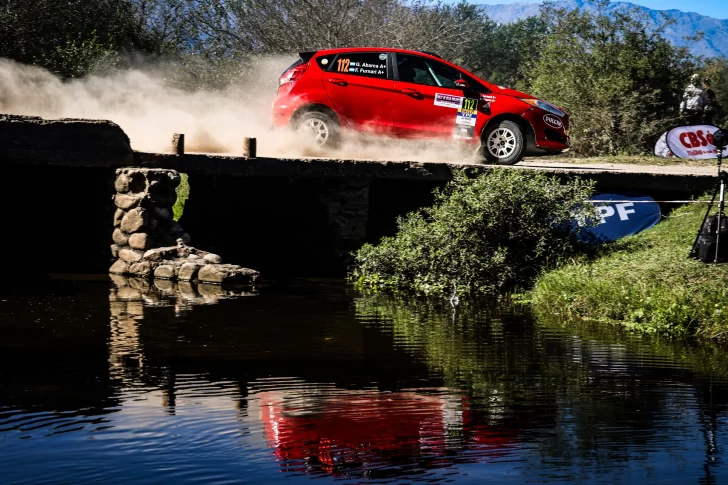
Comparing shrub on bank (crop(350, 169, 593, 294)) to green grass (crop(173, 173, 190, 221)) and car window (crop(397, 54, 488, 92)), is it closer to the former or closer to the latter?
car window (crop(397, 54, 488, 92))

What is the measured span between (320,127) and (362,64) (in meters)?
1.10

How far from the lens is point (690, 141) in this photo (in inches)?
840

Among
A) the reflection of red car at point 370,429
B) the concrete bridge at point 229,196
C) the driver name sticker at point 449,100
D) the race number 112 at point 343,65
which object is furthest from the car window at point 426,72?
the reflection of red car at point 370,429

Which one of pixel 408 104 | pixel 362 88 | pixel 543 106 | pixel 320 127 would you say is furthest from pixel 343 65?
pixel 543 106

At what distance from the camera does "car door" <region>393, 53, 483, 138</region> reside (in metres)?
16.2

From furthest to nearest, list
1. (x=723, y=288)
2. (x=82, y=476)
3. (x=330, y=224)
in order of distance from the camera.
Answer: (x=330, y=224) → (x=723, y=288) → (x=82, y=476)

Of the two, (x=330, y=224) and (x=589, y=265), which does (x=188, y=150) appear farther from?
(x=589, y=265)

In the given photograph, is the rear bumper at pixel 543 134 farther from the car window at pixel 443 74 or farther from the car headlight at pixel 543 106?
the car window at pixel 443 74

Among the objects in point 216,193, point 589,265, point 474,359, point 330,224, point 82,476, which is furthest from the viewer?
point 216,193

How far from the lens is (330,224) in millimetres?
15984

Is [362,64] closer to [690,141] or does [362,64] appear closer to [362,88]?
[362,88]

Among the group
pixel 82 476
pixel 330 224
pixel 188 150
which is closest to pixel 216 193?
pixel 188 150

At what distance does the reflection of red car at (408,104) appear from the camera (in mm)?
16172

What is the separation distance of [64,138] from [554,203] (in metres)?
6.33
